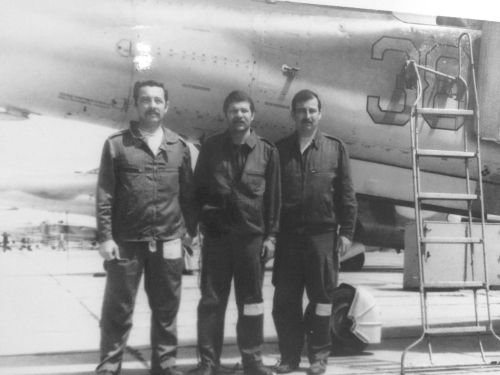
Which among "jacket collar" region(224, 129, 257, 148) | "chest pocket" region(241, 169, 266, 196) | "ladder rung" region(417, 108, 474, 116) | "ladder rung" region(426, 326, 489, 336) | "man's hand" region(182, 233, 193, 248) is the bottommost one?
"ladder rung" region(426, 326, 489, 336)

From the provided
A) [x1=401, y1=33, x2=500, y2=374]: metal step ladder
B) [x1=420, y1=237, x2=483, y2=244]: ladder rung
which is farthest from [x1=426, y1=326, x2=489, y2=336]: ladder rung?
[x1=420, y1=237, x2=483, y2=244]: ladder rung

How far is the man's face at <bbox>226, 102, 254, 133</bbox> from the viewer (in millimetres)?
3328

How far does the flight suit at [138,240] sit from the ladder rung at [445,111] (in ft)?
5.72

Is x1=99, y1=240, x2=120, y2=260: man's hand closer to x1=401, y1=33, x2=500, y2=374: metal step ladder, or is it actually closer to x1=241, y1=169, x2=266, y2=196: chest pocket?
x1=241, y1=169, x2=266, y2=196: chest pocket

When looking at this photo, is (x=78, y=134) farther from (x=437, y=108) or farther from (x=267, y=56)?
(x=437, y=108)

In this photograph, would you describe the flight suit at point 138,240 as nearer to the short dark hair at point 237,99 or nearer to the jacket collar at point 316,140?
the short dark hair at point 237,99

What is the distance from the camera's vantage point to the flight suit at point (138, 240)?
10.0 feet

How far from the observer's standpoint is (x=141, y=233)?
3.10 metres

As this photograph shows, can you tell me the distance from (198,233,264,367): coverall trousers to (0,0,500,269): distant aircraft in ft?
2.53

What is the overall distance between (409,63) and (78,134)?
2.18 meters

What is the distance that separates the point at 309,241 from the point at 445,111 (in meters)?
1.34

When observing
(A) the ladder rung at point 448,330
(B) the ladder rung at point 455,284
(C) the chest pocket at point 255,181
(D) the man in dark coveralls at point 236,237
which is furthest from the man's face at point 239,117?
(A) the ladder rung at point 448,330

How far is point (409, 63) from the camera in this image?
3857 mm

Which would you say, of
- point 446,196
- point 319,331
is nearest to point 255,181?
point 319,331
